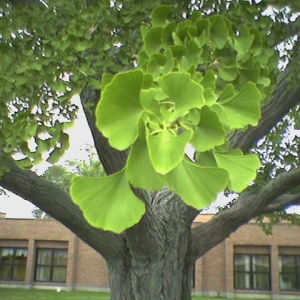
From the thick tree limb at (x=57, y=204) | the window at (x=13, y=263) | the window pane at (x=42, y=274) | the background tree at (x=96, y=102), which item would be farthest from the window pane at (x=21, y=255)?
the thick tree limb at (x=57, y=204)

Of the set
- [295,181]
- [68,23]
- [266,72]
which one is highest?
[68,23]

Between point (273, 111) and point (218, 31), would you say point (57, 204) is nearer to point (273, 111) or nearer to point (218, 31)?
point (273, 111)

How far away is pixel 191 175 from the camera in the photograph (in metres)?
1.17

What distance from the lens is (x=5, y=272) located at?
26234 millimetres

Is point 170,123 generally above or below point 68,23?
below

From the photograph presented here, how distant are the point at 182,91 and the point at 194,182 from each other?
0.23m

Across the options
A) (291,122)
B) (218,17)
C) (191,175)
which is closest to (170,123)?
(191,175)

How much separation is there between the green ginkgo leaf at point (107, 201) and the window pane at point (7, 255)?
26310mm

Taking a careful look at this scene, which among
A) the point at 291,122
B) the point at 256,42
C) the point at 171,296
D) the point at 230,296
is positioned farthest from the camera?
the point at 230,296

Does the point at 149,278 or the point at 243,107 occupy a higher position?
the point at 243,107

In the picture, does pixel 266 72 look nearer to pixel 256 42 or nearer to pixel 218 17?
pixel 256 42

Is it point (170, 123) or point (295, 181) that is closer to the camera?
point (170, 123)

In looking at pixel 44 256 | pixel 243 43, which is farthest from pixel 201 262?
pixel 243 43

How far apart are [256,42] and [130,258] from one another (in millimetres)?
4357
